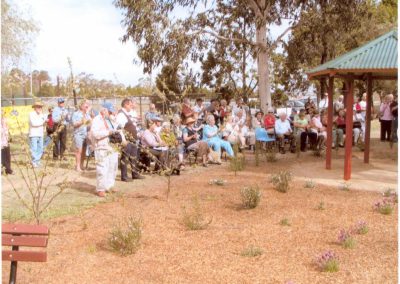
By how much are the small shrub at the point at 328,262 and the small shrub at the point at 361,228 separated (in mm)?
1307

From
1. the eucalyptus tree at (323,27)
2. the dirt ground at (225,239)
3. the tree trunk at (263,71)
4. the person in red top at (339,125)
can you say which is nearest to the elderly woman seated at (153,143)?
the dirt ground at (225,239)

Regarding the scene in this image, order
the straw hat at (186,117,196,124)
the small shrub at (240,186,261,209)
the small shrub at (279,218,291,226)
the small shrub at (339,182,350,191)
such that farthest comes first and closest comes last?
the straw hat at (186,117,196,124) < the small shrub at (339,182,350,191) < the small shrub at (240,186,261,209) < the small shrub at (279,218,291,226)

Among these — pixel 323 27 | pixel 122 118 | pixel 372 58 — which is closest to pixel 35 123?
pixel 122 118

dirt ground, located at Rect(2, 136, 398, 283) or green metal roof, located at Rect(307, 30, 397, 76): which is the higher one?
green metal roof, located at Rect(307, 30, 397, 76)

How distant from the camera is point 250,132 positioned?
1570 cm

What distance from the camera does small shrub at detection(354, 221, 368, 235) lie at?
638 cm

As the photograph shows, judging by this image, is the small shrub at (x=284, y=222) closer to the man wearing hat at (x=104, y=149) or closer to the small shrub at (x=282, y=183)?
the small shrub at (x=282, y=183)

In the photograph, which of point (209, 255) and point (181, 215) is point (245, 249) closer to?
point (209, 255)

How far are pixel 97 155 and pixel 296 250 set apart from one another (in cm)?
444

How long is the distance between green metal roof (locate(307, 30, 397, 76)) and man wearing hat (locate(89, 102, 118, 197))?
464 centimetres

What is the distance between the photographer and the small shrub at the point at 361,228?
6379 millimetres

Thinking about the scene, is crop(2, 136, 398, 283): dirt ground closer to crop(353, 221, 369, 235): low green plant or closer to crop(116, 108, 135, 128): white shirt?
crop(353, 221, 369, 235): low green plant

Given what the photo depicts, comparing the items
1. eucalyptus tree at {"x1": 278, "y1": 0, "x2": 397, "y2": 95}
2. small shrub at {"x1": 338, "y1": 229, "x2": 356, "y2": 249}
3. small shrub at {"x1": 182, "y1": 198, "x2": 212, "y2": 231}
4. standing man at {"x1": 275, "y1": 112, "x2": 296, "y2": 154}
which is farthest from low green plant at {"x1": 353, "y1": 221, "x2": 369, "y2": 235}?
eucalyptus tree at {"x1": 278, "y1": 0, "x2": 397, "y2": 95}

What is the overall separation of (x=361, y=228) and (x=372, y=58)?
16.1ft
